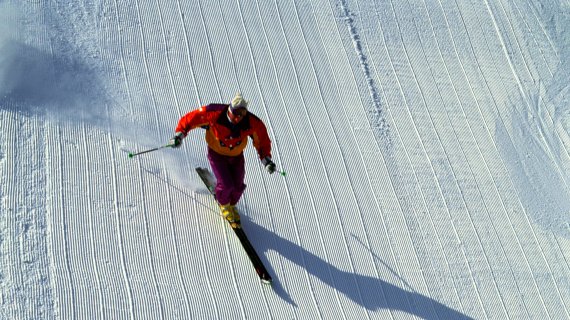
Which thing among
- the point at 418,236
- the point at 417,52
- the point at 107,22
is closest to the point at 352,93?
the point at 417,52

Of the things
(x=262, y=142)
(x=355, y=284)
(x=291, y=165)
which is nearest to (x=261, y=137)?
(x=262, y=142)

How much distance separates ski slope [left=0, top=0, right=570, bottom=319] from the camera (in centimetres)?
466

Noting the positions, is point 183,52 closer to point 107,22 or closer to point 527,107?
point 107,22

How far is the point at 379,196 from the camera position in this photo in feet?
18.4

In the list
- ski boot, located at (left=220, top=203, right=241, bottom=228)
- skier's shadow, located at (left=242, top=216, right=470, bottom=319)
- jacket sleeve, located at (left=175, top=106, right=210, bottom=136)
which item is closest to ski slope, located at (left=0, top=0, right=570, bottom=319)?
skier's shadow, located at (left=242, top=216, right=470, bottom=319)

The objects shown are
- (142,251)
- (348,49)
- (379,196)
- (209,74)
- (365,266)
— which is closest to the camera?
(142,251)

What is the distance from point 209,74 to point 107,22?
3.71ft

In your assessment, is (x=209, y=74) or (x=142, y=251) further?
(x=209, y=74)

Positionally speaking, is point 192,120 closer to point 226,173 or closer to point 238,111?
point 238,111

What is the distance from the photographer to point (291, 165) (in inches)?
221

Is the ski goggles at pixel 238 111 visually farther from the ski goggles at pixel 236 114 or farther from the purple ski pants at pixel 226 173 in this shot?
the purple ski pants at pixel 226 173

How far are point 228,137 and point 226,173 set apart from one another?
13.1 inches

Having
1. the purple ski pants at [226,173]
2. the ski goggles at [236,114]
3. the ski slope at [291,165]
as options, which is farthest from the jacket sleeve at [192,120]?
the ski slope at [291,165]

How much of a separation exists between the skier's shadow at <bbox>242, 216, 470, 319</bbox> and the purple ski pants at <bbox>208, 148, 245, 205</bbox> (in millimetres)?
465
